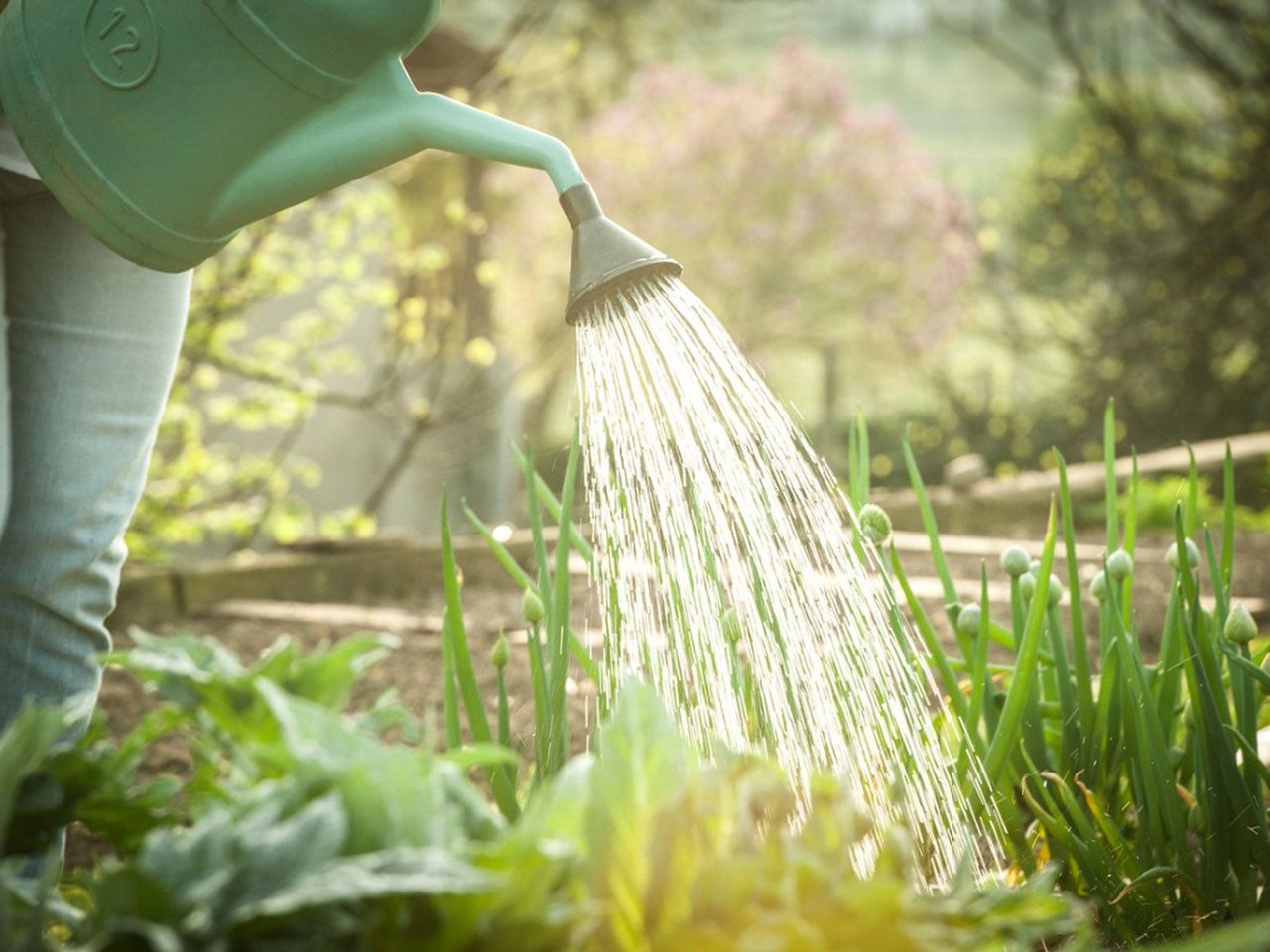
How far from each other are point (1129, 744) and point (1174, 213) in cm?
659

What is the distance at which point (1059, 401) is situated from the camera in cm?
829

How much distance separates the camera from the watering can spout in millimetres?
1181

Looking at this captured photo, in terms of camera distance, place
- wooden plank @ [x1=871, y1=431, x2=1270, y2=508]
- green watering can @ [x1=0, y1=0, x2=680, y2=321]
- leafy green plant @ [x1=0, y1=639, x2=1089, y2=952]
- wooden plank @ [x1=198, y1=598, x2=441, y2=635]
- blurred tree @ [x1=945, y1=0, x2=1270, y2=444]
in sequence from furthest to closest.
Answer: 1. blurred tree @ [x1=945, y1=0, x2=1270, y2=444]
2. wooden plank @ [x1=871, y1=431, x2=1270, y2=508]
3. wooden plank @ [x1=198, y1=598, x2=441, y2=635]
4. green watering can @ [x1=0, y1=0, x2=680, y2=321]
5. leafy green plant @ [x1=0, y1=639, x2=1089, y2=952]

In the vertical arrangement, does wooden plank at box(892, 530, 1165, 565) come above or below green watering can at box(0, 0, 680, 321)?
below

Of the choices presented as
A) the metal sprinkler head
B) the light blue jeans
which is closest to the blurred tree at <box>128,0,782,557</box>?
the light blue jeans

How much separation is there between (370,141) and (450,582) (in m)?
0.42

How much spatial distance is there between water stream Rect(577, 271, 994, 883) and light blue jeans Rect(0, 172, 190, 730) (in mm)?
484

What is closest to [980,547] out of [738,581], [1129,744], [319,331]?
[319,331]

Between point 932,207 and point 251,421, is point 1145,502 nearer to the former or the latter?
point 251,421

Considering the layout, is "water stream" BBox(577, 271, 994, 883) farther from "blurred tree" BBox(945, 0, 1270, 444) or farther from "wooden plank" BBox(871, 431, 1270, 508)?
"blurred tree" BBox(945, 0, 1270, 444)

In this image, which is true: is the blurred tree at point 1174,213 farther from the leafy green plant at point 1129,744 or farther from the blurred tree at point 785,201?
the leafy green plant at point 1129,744

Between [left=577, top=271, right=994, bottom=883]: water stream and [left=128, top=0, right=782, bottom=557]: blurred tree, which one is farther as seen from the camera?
[left=128, top=0, right=782, bottom=557]: blurred tree

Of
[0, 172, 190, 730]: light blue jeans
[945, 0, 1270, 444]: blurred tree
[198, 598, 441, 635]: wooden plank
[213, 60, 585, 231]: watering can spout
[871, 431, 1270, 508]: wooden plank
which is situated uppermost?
[945, 0, 1270, 444]: blurred tree

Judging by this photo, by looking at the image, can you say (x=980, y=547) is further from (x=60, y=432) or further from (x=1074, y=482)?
(x=60, y=432)
